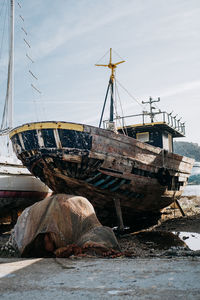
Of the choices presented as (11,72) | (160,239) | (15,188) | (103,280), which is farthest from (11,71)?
(103,280)

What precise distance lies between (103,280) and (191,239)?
5291 mm

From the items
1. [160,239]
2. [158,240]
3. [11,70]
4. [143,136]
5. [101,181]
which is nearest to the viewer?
[158,240]

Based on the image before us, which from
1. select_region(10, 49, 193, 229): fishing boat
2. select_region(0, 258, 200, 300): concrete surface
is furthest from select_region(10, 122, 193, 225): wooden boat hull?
select_region(0, 258, 200, 300): concrete surface

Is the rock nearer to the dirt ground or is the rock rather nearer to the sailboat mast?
the dirt ground

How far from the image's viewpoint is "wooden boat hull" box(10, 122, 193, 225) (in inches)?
305

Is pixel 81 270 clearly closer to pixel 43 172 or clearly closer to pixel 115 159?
pixel 115 159

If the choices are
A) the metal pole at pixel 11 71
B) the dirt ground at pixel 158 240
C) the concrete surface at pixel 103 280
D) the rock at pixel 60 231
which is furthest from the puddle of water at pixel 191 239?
the metal pole at pixel 11 71

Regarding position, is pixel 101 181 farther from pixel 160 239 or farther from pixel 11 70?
pixel 11 70

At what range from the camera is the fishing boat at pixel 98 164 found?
7766 mm

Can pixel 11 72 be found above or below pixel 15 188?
above

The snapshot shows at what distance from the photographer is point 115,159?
8164 millimetres

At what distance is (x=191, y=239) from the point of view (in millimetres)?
7594

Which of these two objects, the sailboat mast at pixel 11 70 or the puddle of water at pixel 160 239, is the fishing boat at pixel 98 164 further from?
the sailboat mast at pixel 11 70

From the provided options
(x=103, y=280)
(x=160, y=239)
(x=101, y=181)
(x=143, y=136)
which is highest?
(x=143, y=136)
